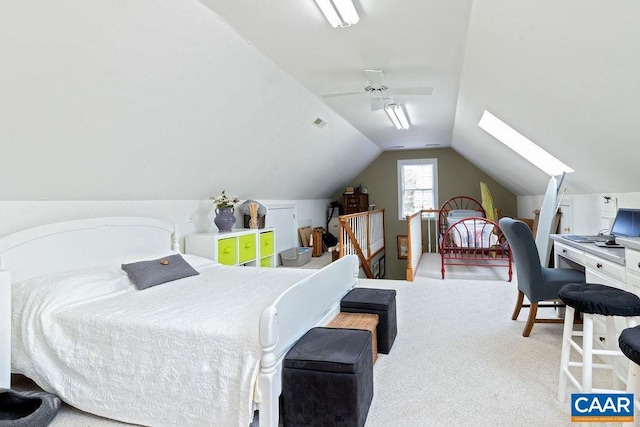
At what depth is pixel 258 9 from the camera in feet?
8.02

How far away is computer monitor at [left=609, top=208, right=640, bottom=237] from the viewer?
9.18ft

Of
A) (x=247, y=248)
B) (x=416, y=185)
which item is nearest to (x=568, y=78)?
(x=247, y=248)

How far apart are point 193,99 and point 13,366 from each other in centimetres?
227

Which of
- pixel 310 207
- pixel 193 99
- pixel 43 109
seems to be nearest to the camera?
pixel 43 109

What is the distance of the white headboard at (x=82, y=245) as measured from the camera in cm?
249

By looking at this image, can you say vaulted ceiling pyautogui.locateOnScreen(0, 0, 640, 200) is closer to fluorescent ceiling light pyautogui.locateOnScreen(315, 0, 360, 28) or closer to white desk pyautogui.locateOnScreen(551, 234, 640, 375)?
fluorescent ceiling light pyautogui.locateOnScreen(315, 0, 360, 28)

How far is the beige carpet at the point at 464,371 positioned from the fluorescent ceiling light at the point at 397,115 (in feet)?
8.02

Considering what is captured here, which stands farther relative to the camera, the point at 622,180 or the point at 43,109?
the point at 622,180

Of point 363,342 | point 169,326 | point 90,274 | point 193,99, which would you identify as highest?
point 193,99

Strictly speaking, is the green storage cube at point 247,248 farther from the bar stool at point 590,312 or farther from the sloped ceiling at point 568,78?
the bar stool at point 590,312

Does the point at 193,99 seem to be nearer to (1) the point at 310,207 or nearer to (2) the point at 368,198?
(1) the point at 310,207

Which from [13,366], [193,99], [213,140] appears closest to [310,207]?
[213,140]

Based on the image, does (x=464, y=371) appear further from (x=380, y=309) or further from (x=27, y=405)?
(x=27, y=405)

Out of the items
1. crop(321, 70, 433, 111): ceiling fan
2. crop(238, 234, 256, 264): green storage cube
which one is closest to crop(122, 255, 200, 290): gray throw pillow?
crop(238, 234, 256, 264): green storage cube
